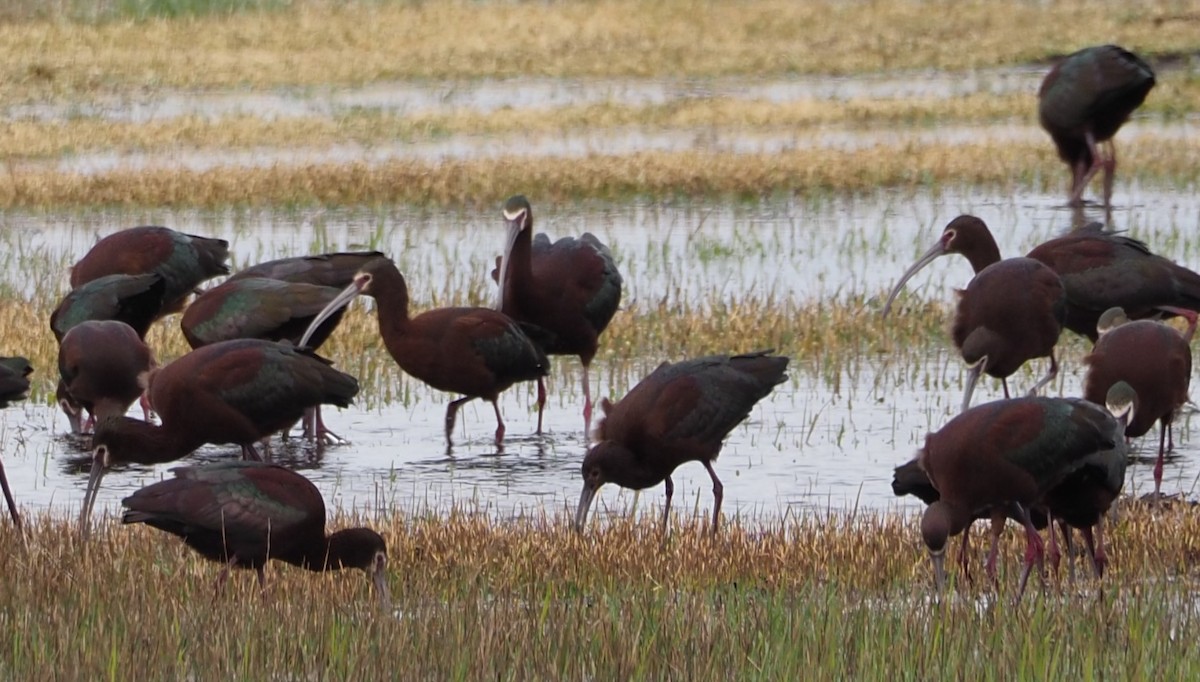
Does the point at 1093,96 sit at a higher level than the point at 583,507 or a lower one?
higher

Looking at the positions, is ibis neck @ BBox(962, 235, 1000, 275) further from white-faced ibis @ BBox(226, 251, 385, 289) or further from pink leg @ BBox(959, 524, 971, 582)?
pink leg @ BBox(959, 524, 971, 582)

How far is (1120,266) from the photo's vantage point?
35.6 feet

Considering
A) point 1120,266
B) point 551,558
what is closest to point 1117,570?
point 551,558

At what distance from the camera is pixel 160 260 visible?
39.5ft

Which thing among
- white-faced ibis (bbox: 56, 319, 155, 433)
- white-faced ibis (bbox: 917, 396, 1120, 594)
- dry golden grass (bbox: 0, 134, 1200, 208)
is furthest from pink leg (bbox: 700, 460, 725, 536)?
dry golden grass (bbox: 0, 134, 1200, 208)

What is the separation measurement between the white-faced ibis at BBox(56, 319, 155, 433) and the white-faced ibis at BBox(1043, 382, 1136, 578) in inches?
177

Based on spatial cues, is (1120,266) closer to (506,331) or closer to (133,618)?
(506,331)

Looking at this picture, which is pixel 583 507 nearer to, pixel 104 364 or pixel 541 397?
pixel 541 397

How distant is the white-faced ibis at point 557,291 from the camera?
37.7 ft

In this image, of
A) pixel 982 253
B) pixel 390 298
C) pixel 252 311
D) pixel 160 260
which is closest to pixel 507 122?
pixel 160 260

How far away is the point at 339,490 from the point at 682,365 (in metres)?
1.79

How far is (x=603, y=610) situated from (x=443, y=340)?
13.7 feet

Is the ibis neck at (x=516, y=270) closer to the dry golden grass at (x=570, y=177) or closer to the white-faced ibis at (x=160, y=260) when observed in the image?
the white-faced ibis at (x=160, y=260)

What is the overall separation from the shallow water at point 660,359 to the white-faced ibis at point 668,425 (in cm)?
33
